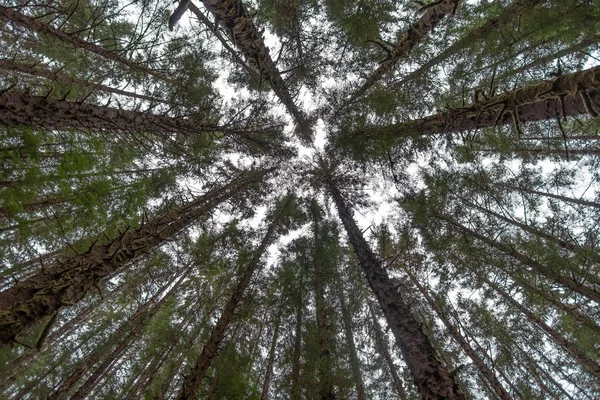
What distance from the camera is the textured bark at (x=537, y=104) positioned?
9.71 feet

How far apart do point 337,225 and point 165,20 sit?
904 centimetres

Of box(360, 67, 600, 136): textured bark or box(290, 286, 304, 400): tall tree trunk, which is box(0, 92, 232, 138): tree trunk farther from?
box(290, 286, 304, 400): tall tree trunk

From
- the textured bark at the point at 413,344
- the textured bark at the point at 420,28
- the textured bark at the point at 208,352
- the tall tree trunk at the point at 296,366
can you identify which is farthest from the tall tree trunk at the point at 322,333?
the textured bark at the point at 420,28

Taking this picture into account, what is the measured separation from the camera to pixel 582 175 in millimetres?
9352

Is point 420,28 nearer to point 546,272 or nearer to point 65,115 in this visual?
point 546,272

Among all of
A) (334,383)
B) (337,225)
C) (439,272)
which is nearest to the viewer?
(334,383)

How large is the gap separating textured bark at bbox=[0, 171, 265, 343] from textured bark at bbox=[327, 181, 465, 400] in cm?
457

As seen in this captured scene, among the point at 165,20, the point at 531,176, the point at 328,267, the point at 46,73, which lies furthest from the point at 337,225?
the point at 46,73

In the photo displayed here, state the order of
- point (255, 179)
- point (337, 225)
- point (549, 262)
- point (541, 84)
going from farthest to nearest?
point (337, 225) → point (255, 179) → point (549, 262) → point (541, 84)

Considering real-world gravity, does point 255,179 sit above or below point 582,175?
above

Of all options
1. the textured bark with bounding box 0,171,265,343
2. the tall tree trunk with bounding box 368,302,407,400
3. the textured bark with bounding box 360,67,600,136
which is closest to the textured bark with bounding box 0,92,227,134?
the textured bark with bounding box 0,171,265,343

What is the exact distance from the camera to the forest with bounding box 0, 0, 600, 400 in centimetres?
514

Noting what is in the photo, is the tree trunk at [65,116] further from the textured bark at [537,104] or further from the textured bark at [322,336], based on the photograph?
the textured bark at [322,336]

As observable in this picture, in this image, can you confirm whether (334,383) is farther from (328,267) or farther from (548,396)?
(548,396)
